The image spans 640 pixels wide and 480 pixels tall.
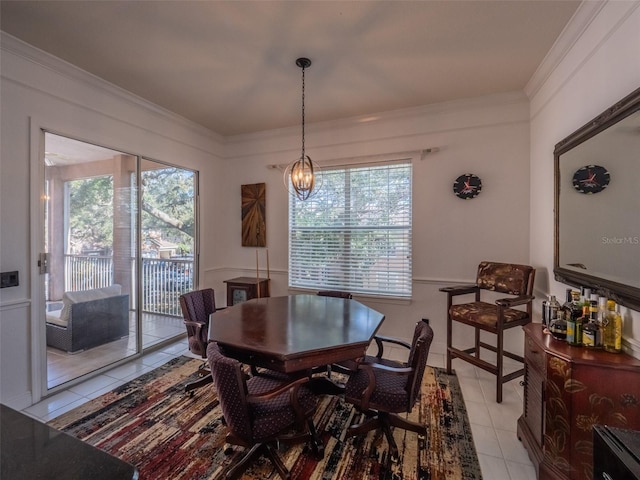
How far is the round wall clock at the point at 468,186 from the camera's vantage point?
3211 mm

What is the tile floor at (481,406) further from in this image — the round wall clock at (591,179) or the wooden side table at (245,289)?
the round wall clock at (591,179)

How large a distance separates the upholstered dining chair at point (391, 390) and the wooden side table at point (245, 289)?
7.51 ft

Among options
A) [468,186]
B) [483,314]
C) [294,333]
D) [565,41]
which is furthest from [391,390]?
[565,41]

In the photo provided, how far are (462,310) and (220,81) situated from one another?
3288 mm

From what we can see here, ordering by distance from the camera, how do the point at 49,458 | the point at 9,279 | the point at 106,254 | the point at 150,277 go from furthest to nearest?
the point at 150,277 < the point at 106,254 < the point at 9,279 < the point at 49,458

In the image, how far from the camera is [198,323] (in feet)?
8.41

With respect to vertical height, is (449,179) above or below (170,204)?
above

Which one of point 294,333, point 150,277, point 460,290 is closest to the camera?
point 294,333

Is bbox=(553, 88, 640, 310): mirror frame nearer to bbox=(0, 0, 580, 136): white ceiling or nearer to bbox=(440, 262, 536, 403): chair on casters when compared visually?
bbox=(440, 262, 536, 403): chair on casters

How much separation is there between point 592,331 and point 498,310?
2.85 feet

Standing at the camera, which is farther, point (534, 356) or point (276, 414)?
point (534, 356)

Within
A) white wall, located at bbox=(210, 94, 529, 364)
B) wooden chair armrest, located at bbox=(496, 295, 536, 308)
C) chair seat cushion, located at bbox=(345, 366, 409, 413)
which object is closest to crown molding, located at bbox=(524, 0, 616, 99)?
white wall, located at bbox=(210, 94, 529, 364)

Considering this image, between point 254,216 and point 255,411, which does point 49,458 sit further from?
point 254,216

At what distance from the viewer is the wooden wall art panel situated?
4.30 m
